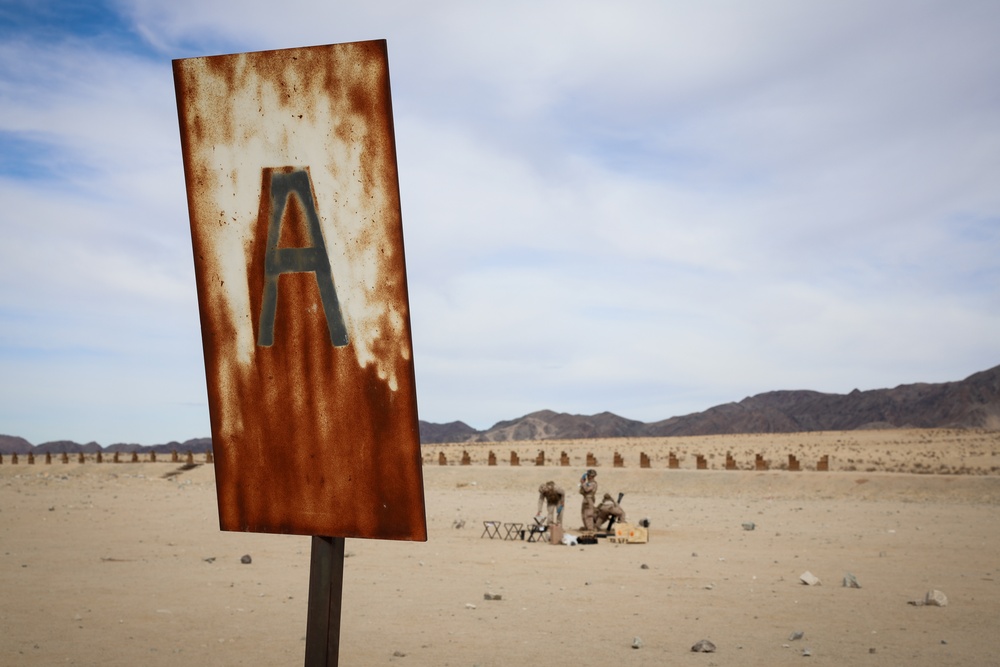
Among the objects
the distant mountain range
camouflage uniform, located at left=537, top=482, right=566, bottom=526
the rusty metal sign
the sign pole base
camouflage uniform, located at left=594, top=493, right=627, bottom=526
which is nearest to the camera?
the rusty metal sign

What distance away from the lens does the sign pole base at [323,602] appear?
224 cm

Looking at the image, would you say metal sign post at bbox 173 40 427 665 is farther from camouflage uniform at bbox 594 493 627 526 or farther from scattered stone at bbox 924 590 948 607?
camouflage uniform at bbox 594 493 627 526

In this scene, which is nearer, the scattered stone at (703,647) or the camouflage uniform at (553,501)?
the scattered stone at (703,647)

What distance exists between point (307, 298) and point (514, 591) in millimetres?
10683

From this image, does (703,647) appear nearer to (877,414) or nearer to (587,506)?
(587,506)

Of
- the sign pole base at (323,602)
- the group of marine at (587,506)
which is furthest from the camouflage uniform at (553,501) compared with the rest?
the sign pole base at (323,602)

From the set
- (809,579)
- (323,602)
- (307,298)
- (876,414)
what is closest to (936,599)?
(809,579)

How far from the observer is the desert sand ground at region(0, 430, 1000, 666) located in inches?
337

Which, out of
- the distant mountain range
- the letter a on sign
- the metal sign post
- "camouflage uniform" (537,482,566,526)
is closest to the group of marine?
"camouflage uniform" (537,482,566,526)

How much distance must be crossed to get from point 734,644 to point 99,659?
6.20 m

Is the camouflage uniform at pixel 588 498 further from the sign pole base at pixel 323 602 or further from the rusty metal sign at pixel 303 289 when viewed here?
the rusty metal sign at pixel 303 289

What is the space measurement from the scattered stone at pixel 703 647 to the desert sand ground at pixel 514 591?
171 millimetres

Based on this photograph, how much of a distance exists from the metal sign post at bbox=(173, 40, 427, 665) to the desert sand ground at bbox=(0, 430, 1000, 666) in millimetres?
6524

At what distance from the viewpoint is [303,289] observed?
2.15 metres
